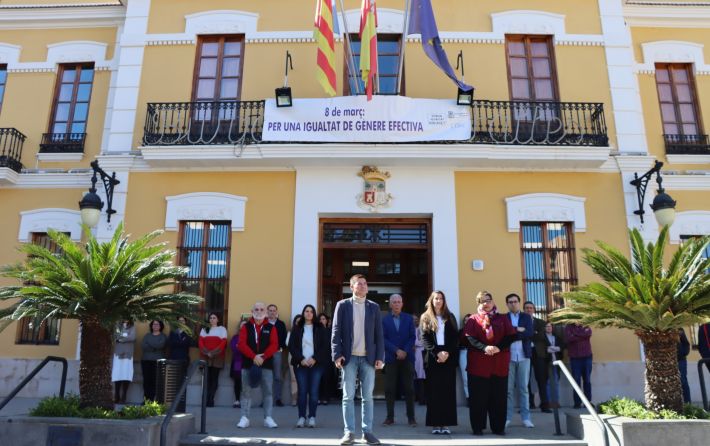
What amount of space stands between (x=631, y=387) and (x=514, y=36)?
7190mm

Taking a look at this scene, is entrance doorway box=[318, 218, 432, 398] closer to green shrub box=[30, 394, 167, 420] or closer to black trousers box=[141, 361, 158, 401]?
black trousers box=[141, 361, 158, 401]

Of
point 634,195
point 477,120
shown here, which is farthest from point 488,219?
point 634,195

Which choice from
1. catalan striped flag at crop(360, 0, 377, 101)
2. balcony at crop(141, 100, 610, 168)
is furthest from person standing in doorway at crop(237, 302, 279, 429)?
catalan striped flag at crop(360, 0, 377, 101)

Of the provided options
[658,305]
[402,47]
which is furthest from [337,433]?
[402,47]

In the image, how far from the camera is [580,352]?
29.1ft

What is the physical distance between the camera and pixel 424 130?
32.4ft

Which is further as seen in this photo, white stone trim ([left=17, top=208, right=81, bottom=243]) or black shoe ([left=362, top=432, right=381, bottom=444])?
white stone trim ([left=17, top=208, right=81, bottom=243])

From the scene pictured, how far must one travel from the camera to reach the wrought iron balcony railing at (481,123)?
10.1m

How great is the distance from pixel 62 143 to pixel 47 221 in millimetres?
1715

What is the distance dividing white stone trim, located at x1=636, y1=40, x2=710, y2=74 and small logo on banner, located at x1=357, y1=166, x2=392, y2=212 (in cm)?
615

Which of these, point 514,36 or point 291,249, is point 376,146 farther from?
point 514,36

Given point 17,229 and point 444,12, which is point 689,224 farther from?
point 17,229

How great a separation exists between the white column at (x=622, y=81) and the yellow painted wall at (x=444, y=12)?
10.4 inches

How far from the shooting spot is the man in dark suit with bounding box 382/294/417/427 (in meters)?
7.11
